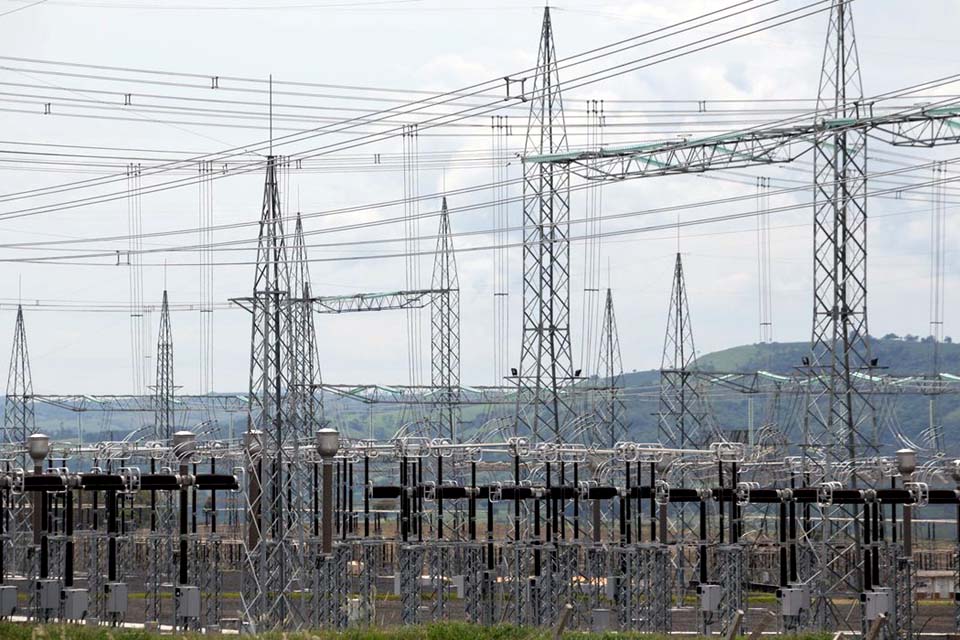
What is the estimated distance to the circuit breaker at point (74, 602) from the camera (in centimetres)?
2572

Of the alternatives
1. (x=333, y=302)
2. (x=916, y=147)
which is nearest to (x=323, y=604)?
(x=916, y=147)

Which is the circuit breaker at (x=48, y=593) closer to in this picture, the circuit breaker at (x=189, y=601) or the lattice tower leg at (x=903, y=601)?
the circuit breaker at (x=189, y=601)

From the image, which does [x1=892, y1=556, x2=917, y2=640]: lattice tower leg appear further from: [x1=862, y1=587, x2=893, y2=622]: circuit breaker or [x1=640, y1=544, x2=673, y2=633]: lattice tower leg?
[x1=640, y1=544, x2=673, y2=633]: lattice tower leg

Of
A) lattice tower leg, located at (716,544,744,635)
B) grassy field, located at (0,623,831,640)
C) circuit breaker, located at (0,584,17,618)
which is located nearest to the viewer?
Result: grassy field, located at (0,623,831,640)

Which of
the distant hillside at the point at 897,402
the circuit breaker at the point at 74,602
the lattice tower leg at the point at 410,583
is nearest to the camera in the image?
the circuit breaker at the point at 74,602

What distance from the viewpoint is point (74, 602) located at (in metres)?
25.9

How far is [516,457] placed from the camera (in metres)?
28.5

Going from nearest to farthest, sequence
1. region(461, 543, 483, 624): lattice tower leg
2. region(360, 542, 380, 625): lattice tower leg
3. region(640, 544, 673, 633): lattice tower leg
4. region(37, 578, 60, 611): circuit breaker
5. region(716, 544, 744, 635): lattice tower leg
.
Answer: region(37, 578, 60, 611): circuit breaker, region(640, 544, 673, 633): lattice tower leg, region(716, 544, 744, 635): lattice tower leg, region(461, 543, 483, 624): lattice tower leg, region(360, 542, 380, 625): lattice tower leg

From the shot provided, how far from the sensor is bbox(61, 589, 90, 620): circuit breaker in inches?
1013

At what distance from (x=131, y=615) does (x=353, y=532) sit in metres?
7.29

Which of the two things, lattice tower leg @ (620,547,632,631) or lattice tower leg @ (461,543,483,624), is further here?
lattice tower leg @ (461,543,483,624)

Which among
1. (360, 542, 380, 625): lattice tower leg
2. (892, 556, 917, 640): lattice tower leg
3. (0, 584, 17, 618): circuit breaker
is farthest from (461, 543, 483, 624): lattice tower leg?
(0, 584, 17, 618): circuit breaker

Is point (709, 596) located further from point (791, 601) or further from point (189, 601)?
point (189, 601)

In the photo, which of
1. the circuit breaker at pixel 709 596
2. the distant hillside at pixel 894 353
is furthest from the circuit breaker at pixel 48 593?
the distant hillside at pixel 894 353
